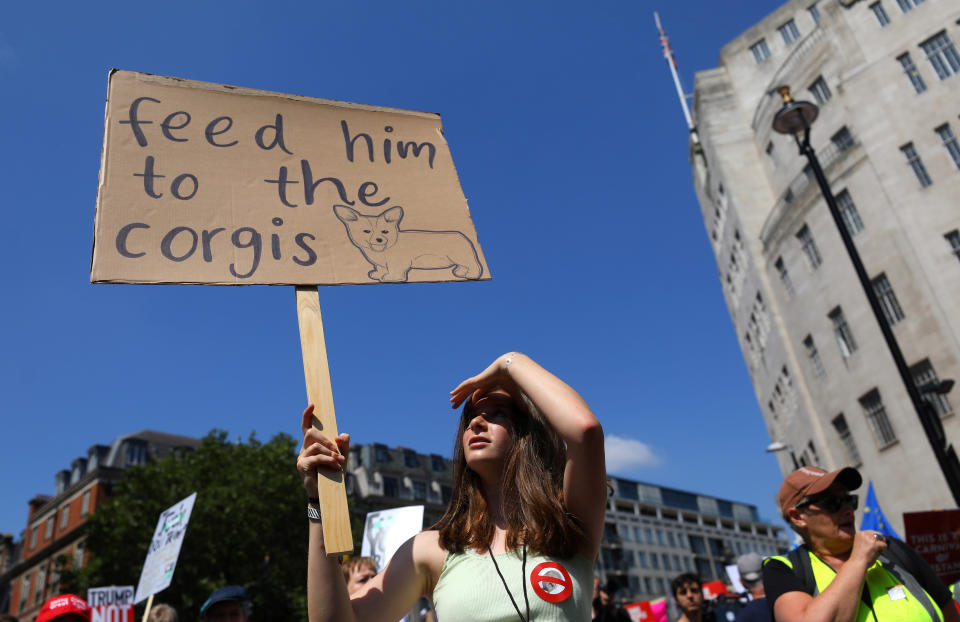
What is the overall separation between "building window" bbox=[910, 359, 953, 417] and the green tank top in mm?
22660

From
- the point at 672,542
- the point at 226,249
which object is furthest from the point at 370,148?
the point at 672,542

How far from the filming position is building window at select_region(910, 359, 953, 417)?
21.3 metres

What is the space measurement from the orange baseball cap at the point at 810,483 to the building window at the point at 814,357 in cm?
2593

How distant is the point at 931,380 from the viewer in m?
21.6

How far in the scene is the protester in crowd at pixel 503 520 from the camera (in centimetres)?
189

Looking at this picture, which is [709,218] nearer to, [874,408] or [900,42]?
[900,42]

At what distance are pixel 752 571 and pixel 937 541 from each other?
1.71 meters

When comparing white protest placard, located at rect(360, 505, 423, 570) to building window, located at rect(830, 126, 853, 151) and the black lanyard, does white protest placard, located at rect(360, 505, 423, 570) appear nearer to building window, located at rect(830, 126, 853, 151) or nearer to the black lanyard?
the black lanyard

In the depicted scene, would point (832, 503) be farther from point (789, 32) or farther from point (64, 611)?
point (789, 32)

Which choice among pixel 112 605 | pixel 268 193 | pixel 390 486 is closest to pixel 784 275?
pixel 112 605

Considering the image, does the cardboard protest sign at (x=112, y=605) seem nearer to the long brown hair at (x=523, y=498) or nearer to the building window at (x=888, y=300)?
the long brown hair at (x=523, y=498)

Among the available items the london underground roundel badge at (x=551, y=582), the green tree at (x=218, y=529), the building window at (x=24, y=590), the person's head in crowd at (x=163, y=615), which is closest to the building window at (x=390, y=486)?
the building window at (x=24, y=590)

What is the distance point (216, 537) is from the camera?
28.2 metres

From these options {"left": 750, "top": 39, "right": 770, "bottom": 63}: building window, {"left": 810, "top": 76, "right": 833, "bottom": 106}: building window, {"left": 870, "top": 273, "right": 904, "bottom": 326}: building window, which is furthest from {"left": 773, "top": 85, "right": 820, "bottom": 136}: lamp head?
{"left": 750, "top": 39, "right": 770, "bottom": 63}: building window
